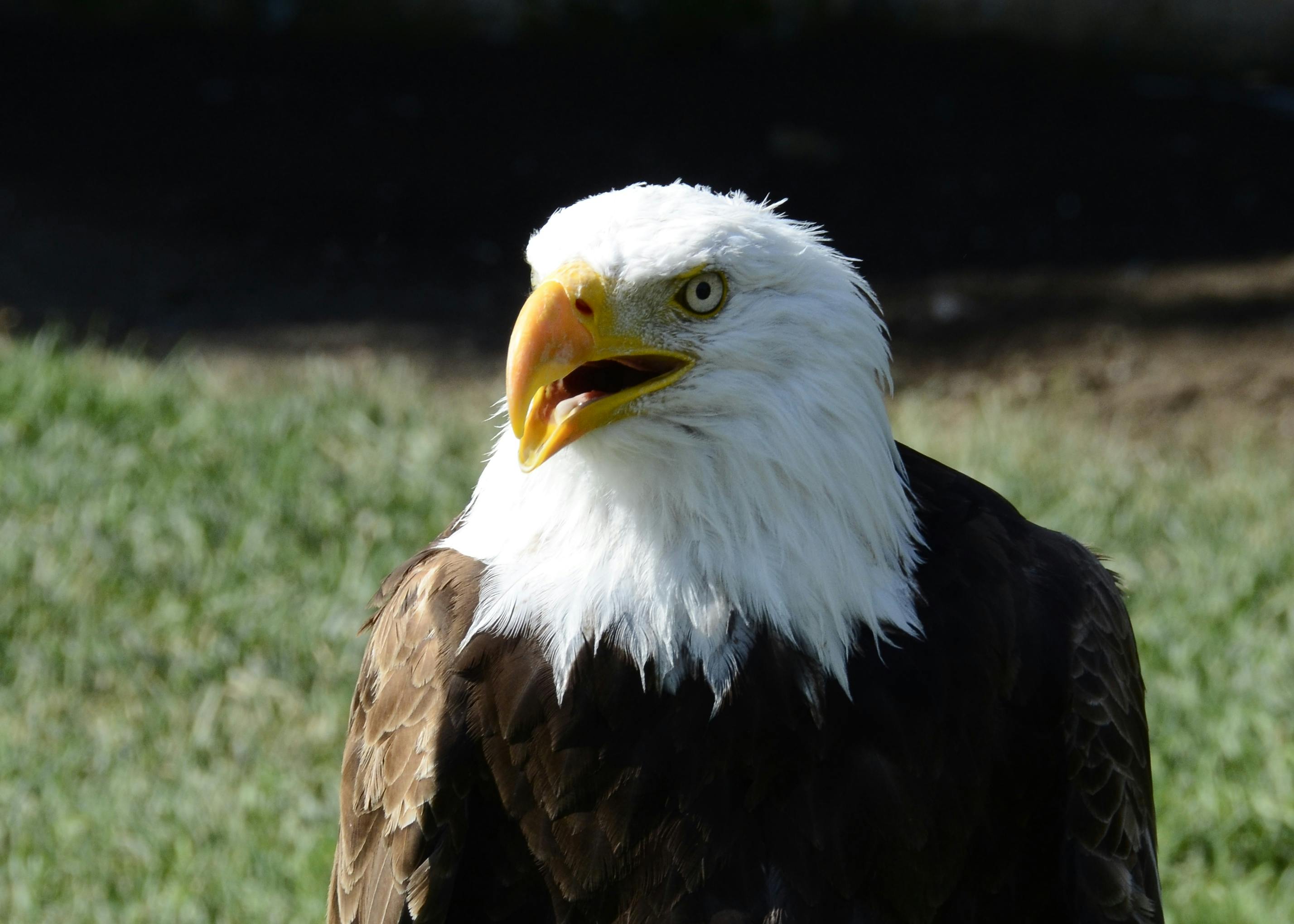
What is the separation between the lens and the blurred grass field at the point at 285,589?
376 centimetres

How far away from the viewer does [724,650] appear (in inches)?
91.9

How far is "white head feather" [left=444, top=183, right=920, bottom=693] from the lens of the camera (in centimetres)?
220

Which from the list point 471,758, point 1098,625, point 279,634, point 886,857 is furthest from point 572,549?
point 279,634

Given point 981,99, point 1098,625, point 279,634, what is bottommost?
point 279,634

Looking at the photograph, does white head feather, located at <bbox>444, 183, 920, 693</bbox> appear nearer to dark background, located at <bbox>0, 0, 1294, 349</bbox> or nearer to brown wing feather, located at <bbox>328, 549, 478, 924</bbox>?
brown wing feather, located at <bbox>328, 549, 478, 924</bbox>

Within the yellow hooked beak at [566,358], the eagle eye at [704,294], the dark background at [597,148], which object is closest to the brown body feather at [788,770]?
the yellow hooked beak at [566,358]

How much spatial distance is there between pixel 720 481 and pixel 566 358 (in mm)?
305

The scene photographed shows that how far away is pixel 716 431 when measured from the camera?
222cm

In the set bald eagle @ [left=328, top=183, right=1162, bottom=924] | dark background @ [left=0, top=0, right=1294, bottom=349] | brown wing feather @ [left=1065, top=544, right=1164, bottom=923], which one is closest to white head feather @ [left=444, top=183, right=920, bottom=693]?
bald eagle @ [left=328, top=183, right=1162, bottom=924]

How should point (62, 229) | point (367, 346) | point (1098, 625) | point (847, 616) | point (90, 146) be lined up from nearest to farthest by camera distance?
point (847, 616) → point (1098, 625) → point (367, 346) → point (62, 229) → point (90, 146)

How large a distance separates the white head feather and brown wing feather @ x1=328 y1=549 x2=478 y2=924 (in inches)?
5.2

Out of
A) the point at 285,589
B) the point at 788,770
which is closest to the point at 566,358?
the point at 788,770

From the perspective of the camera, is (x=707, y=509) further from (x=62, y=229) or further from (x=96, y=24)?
(x=96, y=24)

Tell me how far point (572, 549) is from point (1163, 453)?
165 inches
